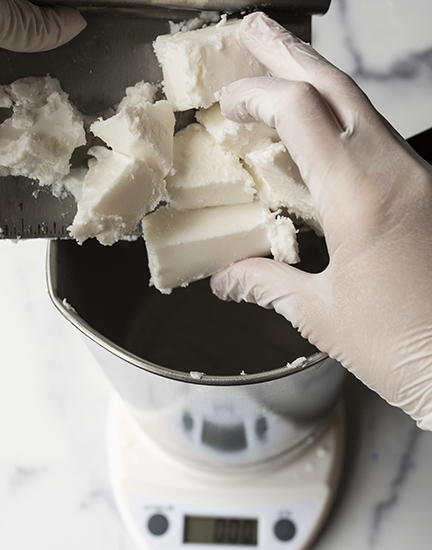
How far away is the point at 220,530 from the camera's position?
1.11m

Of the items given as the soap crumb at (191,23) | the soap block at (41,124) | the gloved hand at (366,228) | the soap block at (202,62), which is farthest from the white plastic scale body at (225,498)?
the soap crumb at (191,23)

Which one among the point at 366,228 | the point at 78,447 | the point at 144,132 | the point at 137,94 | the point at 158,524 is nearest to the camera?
the point at 366,228

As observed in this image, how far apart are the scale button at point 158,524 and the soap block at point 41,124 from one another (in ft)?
2.40

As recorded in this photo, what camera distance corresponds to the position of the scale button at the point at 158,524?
1107 mm

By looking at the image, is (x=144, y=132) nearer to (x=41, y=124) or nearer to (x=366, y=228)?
(x=41, y=124)

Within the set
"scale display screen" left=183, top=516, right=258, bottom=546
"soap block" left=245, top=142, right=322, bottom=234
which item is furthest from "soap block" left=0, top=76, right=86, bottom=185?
"scale display screen" left=183, top=516, right=258, bottom=546

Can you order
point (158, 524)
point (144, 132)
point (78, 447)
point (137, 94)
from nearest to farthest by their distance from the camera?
point (144, 132)
point (137, 94)
point (158, 524)
point (78, 447)

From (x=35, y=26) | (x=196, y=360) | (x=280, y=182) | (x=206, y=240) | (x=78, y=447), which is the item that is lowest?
(x=78, y=447)

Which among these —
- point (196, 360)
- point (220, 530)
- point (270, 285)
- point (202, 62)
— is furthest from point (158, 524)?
point (202, 62)

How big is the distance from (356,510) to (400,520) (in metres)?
0.09

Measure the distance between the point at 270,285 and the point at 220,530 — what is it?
559 mm

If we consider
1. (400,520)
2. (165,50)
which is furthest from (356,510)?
(165,50)

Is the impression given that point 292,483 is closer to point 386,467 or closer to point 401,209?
point 386,467

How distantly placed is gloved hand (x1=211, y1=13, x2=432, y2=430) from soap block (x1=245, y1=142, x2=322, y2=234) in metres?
0.03
